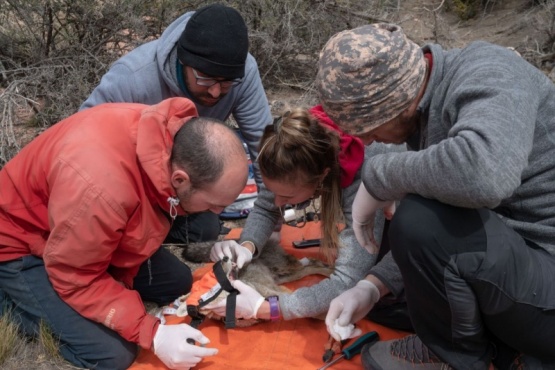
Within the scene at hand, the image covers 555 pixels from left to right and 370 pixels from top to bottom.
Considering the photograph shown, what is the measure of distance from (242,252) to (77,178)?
2.88ft

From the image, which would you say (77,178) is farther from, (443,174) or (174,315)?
(443,174)

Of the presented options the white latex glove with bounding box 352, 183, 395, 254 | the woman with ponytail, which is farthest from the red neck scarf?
the white latex glove with bounding box 352, 183, 395, 254

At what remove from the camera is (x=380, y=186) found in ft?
5.82

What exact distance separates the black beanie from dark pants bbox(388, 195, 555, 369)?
4.19ft

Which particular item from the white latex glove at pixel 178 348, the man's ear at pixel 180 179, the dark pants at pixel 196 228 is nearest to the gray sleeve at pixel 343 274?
the white latex glove at pixel 178 348

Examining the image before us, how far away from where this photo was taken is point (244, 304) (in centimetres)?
235

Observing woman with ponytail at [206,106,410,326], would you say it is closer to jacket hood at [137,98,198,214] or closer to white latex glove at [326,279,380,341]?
white latex glove at [326,279,380,341]

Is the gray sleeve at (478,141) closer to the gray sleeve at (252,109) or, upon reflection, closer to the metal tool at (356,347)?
the metal tool at (356,347)

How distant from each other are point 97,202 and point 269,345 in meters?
0.94

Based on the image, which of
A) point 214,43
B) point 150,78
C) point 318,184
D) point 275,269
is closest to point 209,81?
point 214,43

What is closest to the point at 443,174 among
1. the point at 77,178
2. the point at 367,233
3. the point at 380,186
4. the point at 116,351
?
the point at 380,186

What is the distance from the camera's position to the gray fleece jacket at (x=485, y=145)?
1.49 m

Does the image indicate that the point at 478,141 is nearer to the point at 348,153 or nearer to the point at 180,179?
the point at 348,153

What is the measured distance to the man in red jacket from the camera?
199cm
